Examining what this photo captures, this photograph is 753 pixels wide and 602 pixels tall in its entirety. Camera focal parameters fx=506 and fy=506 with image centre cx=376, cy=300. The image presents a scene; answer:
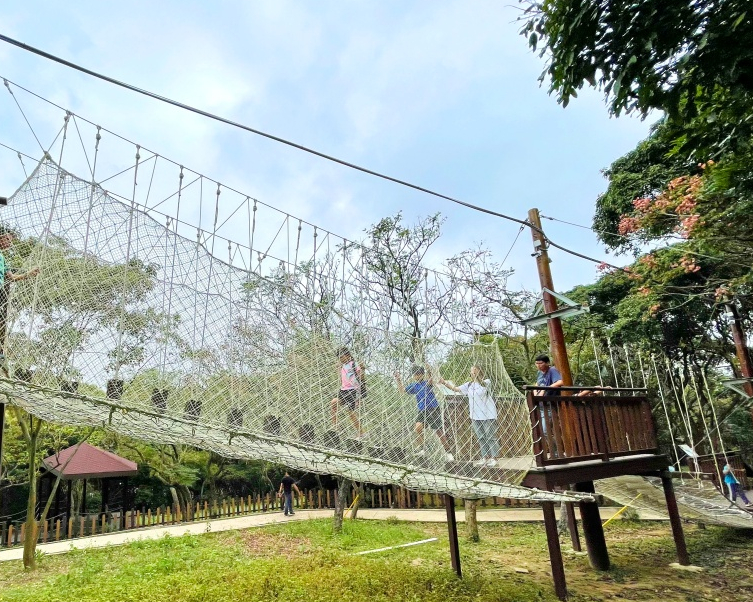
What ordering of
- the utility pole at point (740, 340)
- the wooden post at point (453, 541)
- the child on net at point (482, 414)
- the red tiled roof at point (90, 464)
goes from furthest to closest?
the red tiled roof at point (90, 464)
the utility pole at point (740, 340)
the wooden post at point (453, 541)
the child on net at point (482, 414)

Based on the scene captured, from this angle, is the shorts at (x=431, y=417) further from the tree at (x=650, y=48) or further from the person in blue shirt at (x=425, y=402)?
the tree at (x=650, y=48)

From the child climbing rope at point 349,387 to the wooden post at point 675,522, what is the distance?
3.42 metres

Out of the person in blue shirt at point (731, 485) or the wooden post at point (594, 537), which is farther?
the person in blue shirt at point (731, 485)

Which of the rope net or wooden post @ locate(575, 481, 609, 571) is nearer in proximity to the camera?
the rope net

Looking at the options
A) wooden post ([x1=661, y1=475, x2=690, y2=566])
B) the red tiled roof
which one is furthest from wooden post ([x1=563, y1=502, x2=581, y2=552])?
the red tiled roof

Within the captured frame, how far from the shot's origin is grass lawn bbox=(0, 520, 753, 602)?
12.7 ft

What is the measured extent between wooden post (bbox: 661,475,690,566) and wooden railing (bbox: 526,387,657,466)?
0.41m

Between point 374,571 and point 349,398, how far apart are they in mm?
2045

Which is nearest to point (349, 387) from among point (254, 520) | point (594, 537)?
point (594, 537)

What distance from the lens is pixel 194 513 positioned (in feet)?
30.7

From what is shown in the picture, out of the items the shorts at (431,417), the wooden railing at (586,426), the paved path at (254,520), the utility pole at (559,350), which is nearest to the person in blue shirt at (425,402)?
the shorts at (431,417)

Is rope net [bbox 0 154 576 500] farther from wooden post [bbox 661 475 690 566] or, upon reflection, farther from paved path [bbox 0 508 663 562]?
paved path [bbox 0 508 663 562]

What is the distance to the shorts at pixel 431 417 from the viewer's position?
372cm

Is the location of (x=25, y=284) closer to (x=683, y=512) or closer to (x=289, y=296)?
(x=289, y=296)
